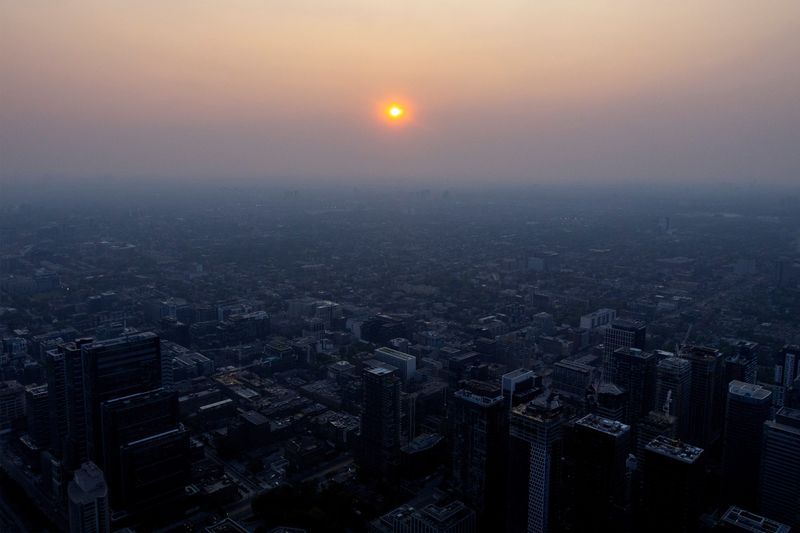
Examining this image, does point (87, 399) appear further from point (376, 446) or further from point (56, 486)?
point (376, 446)

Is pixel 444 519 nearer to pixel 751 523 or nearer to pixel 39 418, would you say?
pixel 751 523

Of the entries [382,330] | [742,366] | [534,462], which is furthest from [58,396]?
[742,366]

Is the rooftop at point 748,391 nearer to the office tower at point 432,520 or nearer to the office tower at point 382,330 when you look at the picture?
the office tower at point 432,520

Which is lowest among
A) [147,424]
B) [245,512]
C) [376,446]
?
[245,512]

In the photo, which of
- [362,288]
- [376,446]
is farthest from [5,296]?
[376,446]

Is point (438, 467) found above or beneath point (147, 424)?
beneath

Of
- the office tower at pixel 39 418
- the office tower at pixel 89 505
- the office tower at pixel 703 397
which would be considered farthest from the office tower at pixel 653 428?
the office tower at pixel 39 418
